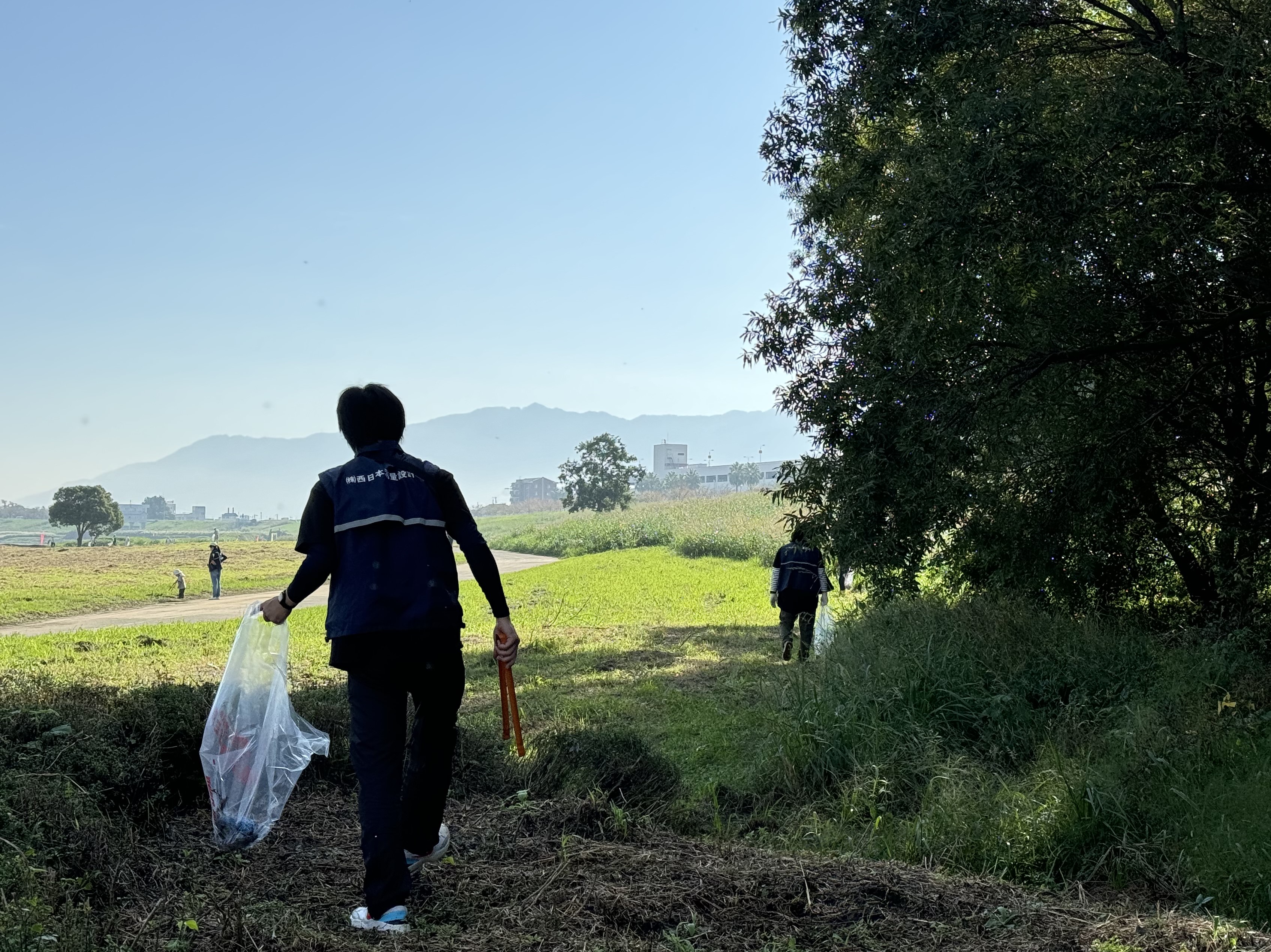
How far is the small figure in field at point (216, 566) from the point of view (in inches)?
1097

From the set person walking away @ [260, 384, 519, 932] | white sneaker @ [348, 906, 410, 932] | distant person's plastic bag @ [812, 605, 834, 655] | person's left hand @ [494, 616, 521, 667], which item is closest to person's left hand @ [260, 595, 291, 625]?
person walking away @ [260, 384, 519, 932]

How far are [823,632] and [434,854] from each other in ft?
25.2

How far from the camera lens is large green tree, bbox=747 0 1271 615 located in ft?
Answer: 25.7

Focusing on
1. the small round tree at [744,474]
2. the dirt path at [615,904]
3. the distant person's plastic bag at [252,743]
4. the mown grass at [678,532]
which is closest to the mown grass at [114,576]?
the distant person's plastic bag at [252,743]

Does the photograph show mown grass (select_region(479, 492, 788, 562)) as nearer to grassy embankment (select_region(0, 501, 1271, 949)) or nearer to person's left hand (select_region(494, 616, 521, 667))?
grassy embankment (select_region(0, 501, 1271, 949))

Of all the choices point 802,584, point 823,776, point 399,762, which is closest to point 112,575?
point 802,584

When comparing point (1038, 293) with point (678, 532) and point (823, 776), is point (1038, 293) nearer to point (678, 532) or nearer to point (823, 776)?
point (823, 776)

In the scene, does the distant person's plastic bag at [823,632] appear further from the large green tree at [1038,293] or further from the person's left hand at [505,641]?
the person's left hand at [505,641]

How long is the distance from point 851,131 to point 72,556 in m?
51.7

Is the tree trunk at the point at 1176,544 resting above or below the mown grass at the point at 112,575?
above

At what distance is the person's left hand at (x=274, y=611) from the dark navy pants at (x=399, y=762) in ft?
1.60

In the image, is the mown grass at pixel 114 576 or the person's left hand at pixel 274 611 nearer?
the person's left hand at pixel 274 611

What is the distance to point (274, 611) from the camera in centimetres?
439

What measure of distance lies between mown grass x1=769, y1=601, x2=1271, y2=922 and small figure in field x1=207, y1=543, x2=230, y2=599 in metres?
22.4
